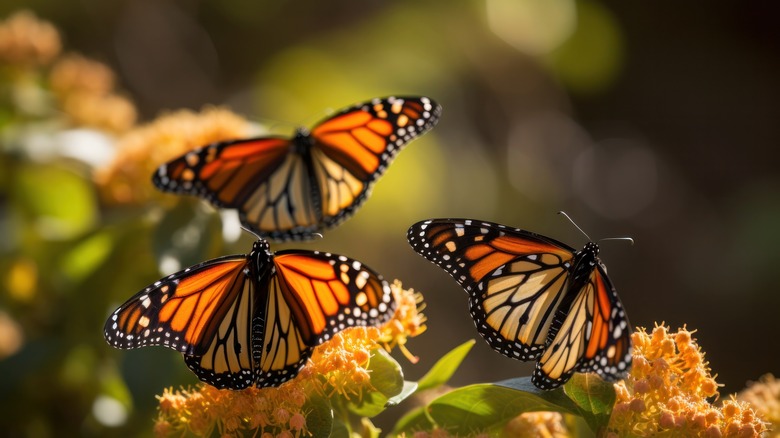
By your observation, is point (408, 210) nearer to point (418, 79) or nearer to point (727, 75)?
point (418, 79)

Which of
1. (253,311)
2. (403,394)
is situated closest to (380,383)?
(403,394)

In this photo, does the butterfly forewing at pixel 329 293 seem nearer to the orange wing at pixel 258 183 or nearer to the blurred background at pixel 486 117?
the orange wing at pixel 258 183

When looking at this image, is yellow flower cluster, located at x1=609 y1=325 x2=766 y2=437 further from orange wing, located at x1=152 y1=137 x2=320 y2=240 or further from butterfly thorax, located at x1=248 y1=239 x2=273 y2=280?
orange wing, located at x1=152 y1=137 x2=320 y2=240

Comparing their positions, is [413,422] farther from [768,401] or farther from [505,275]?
[768,401]

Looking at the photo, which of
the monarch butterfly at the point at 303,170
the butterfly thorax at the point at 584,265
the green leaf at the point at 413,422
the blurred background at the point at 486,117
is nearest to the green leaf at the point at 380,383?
the green leaf at the point at 413,422

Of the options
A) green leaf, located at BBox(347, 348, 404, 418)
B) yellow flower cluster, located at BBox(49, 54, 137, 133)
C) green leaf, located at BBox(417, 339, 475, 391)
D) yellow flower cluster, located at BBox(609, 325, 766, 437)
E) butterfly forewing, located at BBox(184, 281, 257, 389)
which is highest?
yellow flower cluster, located at BBox(49, 54, 137, 133)

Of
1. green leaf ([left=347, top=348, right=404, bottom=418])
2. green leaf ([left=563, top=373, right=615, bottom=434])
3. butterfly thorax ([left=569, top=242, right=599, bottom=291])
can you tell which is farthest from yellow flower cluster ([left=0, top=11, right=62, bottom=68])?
green leaf ([left=563, top=373, right=615, bottom=434])
